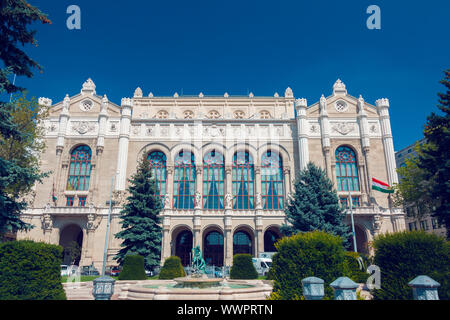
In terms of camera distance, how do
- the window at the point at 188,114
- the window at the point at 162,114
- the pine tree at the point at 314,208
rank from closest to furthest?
the pine tree at the point at 314,208 < the window at the point at 162,114 < the window at the point at 188,114

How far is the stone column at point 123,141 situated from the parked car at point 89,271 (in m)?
8.84

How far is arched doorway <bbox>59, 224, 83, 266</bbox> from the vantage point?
33.5 m

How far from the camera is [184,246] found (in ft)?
123

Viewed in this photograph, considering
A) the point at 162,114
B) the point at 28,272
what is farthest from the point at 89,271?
the point at 28,272

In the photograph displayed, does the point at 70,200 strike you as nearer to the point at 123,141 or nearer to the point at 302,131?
the point at 123,141

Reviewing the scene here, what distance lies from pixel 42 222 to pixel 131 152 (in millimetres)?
12459

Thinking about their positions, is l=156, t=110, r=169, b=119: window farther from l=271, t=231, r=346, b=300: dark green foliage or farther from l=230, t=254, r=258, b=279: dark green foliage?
l=271, t=231, r=346, b=300: dark green foliage

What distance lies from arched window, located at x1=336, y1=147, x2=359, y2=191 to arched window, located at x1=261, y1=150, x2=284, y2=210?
7.08 metres

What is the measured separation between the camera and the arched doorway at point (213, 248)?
36.6 meters

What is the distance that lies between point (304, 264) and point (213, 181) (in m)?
26.6

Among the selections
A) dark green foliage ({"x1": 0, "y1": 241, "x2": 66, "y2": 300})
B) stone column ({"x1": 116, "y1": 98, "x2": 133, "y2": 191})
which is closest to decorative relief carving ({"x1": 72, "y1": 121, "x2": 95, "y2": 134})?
stone column ({"x1": 116, "y1": 98, "x2": 133, "y2": 191})

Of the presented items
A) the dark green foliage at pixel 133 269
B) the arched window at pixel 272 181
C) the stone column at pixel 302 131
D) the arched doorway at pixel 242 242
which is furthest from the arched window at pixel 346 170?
the dark green foliage at pixel 133 269

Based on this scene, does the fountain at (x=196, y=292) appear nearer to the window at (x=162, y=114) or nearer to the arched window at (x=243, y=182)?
the arched window at (x=243, y=182)
